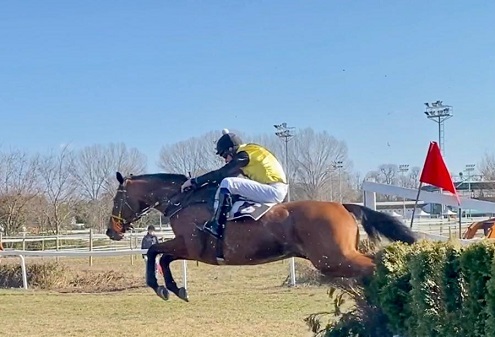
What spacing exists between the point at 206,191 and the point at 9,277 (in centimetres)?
1040

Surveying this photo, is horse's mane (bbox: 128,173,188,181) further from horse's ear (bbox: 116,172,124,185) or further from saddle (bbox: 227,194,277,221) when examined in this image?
saddle (bbox: 227,194,277,221)

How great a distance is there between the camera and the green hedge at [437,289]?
315 cm

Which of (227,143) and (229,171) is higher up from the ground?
(227,143)

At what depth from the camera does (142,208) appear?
6.94 metres

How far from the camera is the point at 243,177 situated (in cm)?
614

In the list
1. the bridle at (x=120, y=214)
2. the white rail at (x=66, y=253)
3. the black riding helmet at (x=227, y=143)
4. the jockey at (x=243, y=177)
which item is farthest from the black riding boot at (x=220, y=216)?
the white rail at (x=66, y=253)

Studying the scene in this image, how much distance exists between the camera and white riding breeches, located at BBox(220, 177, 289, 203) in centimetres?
595

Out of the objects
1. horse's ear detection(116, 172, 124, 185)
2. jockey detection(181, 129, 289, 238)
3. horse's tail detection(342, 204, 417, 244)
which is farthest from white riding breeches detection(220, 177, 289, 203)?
horse's ear detection(116, 172, 124, 185)

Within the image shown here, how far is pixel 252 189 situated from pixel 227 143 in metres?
0.58

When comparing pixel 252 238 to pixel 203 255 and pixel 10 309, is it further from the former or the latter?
pixel 10 309

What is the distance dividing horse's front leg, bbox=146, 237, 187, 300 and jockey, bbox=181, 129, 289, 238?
0.44m

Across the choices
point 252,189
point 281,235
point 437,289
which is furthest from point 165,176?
point 437,289

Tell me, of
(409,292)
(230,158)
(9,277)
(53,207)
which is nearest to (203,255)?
(230,158)

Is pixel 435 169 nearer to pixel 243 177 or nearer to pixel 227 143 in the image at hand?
pixel 243 177
